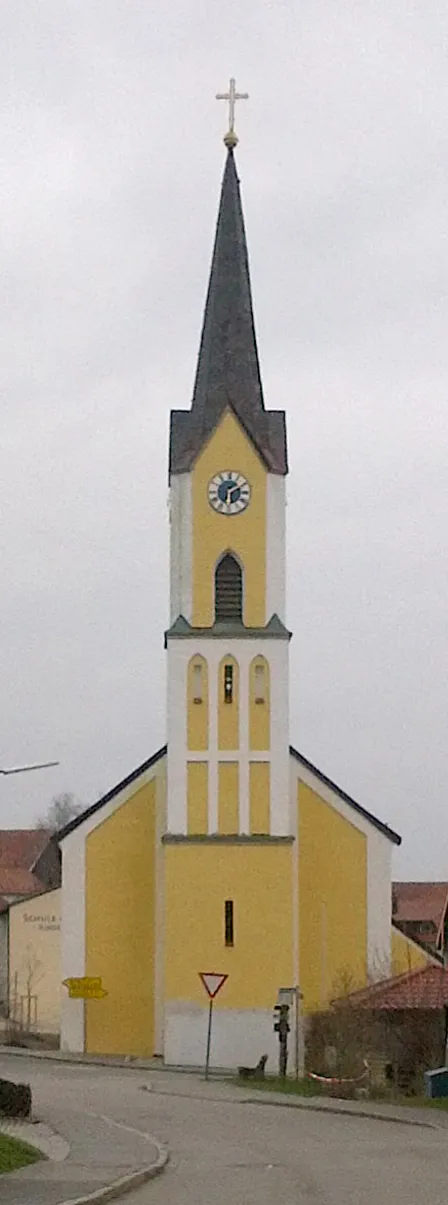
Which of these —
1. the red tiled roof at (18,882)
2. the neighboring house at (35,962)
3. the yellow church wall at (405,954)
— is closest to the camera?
the yellow church wall at (405,954)

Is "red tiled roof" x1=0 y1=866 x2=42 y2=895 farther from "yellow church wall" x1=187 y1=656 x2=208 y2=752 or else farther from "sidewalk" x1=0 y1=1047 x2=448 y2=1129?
"yellow church wall" x1=187 y1=656 x2=208 y2=752

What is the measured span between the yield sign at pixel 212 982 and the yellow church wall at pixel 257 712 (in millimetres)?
6181

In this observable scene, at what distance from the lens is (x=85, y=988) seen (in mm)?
50188

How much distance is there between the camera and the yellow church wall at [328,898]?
5006cm

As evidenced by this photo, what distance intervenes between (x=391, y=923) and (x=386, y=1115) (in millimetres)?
19541

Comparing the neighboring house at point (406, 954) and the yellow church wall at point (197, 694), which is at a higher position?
the yellow church wall at point (197, 694)

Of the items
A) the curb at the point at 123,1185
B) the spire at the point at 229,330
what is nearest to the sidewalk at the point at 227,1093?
the curb at the point at 123,1185

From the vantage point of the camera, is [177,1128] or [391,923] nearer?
[177,1128]

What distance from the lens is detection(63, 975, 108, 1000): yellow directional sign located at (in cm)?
5016

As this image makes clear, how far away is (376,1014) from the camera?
41219 millimetres

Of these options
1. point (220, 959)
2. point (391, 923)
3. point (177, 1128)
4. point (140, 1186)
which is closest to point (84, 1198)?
point (140, 1186)

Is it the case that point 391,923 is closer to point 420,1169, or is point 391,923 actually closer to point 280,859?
point 280,859

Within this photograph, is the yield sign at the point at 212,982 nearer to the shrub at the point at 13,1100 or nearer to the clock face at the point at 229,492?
the clock face at the point at 229,492

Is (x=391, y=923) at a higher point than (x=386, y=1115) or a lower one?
higher
